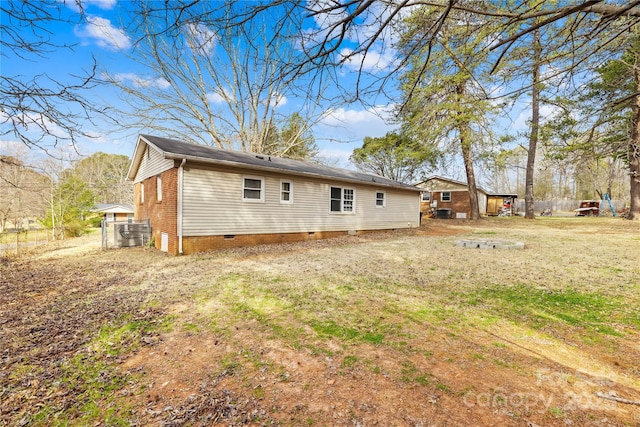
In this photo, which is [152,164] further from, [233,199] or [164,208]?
[233,199]

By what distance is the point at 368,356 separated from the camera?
2.67m

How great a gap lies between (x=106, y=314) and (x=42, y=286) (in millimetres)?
2754

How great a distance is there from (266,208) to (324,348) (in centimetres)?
780

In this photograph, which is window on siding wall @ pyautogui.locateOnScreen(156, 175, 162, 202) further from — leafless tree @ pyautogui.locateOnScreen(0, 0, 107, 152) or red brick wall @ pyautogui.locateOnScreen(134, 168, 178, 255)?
leafless tree @ pyautogui.locateOnScreen(0, 0, 107, 152)

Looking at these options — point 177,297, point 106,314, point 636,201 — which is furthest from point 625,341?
point 636,201

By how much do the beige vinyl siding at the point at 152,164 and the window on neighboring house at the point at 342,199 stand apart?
6715 mm

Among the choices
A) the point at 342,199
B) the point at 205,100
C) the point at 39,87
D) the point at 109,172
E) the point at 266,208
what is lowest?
the point at 266,208

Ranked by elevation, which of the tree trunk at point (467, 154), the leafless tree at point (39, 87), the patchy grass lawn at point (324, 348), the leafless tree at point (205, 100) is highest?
the leafless tree at point (205, 100)

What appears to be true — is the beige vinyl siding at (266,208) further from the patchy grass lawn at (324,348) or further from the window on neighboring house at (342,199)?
the patchy grass lawn at (324,348)

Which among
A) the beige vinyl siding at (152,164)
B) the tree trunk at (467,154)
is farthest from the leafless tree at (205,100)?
the tree trunk at (467,154)

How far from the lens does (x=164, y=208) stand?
30.6 feet

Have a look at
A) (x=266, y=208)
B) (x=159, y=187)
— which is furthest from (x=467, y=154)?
(x=159, y=187)

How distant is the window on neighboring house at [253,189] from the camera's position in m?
9.69

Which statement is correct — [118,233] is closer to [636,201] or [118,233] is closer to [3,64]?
[3,64]
